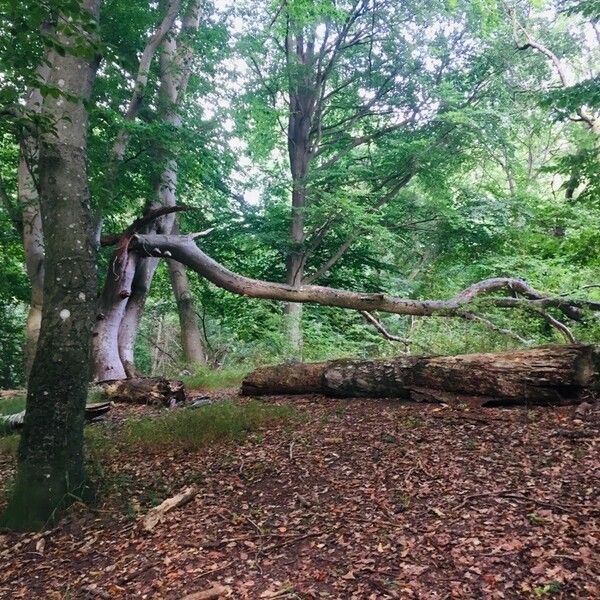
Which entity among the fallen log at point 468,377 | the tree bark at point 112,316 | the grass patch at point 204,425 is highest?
the tree bark at point 112,316

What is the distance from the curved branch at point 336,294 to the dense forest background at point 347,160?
94 cm

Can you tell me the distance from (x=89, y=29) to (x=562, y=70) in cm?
1574

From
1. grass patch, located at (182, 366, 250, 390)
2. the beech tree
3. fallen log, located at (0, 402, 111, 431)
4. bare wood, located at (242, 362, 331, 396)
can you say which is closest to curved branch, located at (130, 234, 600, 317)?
the beech tree

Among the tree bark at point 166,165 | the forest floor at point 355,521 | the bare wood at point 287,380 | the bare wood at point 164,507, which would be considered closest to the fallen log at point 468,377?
the bare wood at point 287,380

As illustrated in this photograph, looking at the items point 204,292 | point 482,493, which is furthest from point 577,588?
point 204,292

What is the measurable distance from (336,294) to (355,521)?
18.5 feet

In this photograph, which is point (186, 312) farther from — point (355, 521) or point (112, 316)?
point (355, 521)

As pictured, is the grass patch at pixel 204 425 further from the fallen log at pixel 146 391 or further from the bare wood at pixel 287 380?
the fallen log at pixel 146 391

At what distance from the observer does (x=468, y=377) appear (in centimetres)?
504

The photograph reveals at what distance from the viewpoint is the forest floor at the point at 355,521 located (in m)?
2.46

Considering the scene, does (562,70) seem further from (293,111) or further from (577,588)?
(577,588)

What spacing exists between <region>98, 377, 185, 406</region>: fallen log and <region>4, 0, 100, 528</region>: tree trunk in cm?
350

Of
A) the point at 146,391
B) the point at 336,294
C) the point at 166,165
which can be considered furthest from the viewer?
the point at 166,165

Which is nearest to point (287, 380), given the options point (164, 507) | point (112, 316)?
point (164, 507)
